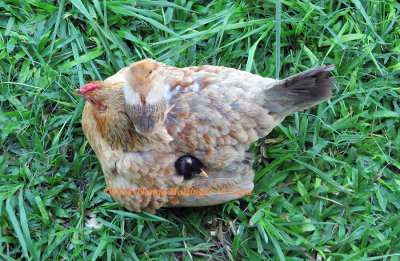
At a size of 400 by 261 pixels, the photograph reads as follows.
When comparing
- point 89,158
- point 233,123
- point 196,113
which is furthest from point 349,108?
point 89,158

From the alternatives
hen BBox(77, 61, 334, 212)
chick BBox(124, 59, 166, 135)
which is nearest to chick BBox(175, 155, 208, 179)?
hen BBox(77, 61, 334, 212)

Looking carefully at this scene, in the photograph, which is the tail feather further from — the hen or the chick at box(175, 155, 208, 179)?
the chick at box(175, 155, 208, 179)

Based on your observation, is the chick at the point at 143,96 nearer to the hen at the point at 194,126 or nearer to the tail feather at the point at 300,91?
the hen at the point at 194,126

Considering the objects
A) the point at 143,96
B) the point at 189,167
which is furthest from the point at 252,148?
the point at 143,96

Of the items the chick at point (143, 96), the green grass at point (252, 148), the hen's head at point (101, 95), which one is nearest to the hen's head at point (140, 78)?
the chick at point (143, 96)

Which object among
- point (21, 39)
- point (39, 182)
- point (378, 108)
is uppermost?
point (21, 39)

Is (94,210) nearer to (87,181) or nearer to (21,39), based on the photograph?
(87,181)
